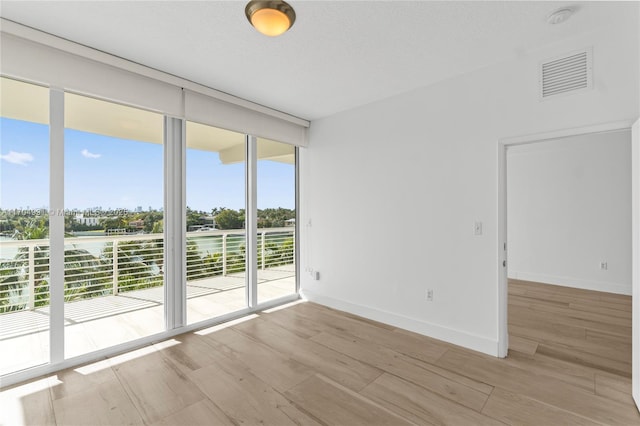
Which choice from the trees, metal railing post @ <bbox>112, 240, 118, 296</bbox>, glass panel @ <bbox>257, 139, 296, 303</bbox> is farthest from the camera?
glass panel @ <bbox>257, 139, 296, 303</bbox>

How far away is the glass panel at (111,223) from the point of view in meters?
2.68

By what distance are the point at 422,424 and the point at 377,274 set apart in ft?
6.20

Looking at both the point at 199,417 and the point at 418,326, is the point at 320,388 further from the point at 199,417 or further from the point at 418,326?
the point at 418,326

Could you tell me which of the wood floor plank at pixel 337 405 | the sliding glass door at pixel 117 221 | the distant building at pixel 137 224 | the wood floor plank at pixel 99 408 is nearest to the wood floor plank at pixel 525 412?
the wood floor plank at pixel 337 405

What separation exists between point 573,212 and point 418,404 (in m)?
4.95

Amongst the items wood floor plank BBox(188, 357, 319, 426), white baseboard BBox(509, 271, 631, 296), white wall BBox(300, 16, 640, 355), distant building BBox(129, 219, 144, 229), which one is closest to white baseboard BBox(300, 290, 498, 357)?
white wall BBox(300, 16, 640, 355)

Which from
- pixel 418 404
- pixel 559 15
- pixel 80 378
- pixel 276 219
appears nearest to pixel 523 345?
pixel 418 404

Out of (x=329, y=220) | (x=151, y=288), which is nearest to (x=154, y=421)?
(x=151, y=288)

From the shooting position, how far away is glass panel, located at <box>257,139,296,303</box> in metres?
4.15

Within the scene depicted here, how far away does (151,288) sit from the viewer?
319 centimetres

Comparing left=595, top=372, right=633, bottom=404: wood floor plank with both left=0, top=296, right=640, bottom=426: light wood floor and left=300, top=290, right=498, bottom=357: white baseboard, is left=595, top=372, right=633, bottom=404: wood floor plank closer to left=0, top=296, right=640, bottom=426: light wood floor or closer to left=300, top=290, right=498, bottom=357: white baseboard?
left=0, top=296, right=640, bottom=426: light wood floor

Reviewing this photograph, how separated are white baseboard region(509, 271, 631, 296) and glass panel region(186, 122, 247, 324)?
514 centimetres

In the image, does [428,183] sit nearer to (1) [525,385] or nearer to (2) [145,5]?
(1) [525,385]

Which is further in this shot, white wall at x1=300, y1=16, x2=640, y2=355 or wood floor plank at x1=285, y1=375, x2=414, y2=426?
white wall at x1=300, y1=16, x2=640, y2=355
